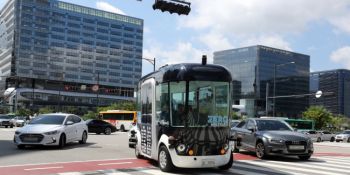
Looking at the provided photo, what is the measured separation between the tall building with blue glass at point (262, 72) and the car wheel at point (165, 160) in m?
89.8

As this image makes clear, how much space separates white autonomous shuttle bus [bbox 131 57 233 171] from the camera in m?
11.8

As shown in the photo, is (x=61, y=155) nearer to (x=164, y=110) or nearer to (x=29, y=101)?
(x=164, y=110)

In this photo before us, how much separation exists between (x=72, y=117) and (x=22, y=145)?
9.97 feet

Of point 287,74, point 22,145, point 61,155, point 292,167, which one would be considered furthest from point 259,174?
point 287,74

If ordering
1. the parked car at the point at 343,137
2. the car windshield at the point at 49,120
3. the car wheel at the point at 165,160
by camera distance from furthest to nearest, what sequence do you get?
the parked car at the point at 343,137 → the car windshield at the point at 49,120 → the car wheel at the point at 165,160

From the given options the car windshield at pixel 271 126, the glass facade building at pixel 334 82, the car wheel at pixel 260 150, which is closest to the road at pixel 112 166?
the car wheel at pixel 260 150

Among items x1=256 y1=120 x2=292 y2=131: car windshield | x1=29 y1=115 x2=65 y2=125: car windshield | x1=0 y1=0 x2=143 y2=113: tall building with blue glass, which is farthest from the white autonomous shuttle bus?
x1=0 y1=0 x2=143 y2=113: tall building with blue glass

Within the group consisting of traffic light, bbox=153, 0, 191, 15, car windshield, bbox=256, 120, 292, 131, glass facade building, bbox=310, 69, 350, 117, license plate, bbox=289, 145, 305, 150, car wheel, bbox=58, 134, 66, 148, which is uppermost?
glass facade building, bbox=310, 69, 350, 117

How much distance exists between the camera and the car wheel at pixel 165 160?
11.9m

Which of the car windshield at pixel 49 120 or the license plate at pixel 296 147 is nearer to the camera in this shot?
the license plate at pixel 296 147

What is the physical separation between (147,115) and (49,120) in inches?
327

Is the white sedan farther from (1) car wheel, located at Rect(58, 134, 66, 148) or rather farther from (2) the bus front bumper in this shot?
(2) the bus front bumper

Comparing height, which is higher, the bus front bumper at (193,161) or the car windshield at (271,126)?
the car windshield at (271,126)

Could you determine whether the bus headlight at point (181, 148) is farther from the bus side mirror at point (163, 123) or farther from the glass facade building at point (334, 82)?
the glass facade building at point (334, 82)
